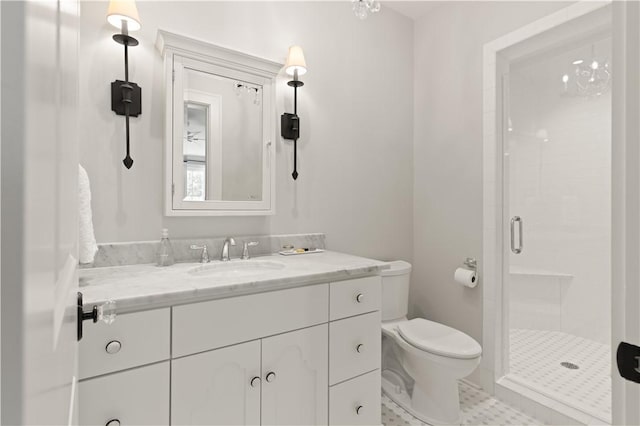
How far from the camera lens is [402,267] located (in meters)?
2.17

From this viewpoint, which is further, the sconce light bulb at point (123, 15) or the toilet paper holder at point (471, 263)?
the toilet paper holder at point (471, 263)

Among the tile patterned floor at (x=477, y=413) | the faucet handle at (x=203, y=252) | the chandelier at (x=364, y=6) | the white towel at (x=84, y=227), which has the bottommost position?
the tile patterned floor at (x=477, y=413)

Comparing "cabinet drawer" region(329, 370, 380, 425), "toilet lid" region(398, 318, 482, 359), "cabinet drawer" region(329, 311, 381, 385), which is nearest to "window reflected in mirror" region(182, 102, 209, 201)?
"cabinet drawer" region(329, 311, 381, 385)

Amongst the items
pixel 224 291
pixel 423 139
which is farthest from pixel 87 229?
pixel 423 139

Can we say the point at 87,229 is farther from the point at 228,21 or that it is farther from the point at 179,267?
the point at 228,21

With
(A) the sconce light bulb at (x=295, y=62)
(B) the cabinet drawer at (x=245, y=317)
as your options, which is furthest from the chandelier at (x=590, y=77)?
(B) the cabinet drawer at (x=245, y=317)

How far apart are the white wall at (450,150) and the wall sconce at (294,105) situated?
110 cm

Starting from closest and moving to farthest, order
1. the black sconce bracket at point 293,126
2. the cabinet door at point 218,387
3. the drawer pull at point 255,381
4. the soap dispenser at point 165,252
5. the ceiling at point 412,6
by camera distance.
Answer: the cabinet door at point 218,387 → the drawer pull at point 255,381 → the soap dispenser at point 165,252 → the black sconce bracket at point 293,126 → the ceiling at point 412,6

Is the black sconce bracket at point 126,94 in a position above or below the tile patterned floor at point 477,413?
above

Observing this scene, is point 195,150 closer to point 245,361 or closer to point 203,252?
point 203,252

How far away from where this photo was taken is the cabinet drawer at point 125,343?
3.00 ft

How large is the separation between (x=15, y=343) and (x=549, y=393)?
7.99 feet

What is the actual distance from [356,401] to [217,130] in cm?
152

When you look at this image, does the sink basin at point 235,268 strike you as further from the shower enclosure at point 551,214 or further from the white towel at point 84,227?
the shower enclosure at point 551,214
